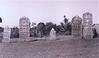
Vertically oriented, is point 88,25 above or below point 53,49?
above

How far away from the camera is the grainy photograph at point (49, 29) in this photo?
5.36 feet

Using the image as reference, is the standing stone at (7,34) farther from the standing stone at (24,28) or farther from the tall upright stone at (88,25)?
the tall upright stone at (88,25)

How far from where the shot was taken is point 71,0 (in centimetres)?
170

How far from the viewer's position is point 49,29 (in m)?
1.65

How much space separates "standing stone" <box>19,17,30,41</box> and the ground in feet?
0.23

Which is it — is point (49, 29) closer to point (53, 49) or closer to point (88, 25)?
point (53, 49)

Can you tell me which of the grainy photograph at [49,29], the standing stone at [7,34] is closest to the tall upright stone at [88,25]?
the grainy photograph at [49,29]

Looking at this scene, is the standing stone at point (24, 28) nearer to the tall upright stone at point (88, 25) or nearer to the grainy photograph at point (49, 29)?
the grainy photograph at point (49, 29)

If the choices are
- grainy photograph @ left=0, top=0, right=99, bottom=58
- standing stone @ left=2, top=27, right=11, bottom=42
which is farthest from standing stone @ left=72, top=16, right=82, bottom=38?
standing stone @ left=2, top=27, right=11, bottom=42

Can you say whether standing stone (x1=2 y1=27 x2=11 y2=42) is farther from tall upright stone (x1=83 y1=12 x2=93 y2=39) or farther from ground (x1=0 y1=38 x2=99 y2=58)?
tall upright stone (x1=83 y1=12 x2=93 y2=39)

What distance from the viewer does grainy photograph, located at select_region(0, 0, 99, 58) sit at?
1.63 meters

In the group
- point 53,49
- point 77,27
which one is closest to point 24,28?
point 53,49

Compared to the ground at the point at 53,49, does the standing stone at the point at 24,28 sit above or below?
above

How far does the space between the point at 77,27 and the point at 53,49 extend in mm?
329
